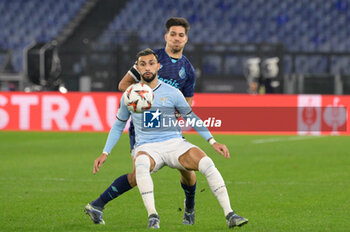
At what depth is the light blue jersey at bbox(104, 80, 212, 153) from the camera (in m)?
6.38

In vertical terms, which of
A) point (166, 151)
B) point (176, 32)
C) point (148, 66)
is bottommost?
point (166, 151)

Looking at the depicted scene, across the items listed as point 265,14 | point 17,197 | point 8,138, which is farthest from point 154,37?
point 17,197

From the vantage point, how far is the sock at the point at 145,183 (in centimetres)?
607

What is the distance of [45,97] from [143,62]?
561 inches

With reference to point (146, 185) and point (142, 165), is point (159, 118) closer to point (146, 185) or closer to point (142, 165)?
point (142, 165)

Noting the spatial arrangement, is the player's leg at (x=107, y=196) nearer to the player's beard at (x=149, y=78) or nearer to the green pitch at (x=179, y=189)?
the green pitch at (x=179, y=189)

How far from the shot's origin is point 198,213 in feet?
24.7

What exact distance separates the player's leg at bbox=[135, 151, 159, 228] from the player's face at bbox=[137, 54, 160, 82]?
2.27 ft

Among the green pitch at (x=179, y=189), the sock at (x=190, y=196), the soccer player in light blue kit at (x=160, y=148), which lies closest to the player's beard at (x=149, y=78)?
the soccer player in light blue kit at (x=160, y=148)

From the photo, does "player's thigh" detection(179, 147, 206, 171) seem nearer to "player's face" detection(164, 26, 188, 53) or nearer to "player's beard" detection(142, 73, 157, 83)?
"player's beard" detection(142, 73, 157, 83)

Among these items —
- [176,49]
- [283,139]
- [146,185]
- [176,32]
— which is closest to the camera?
[146,185]

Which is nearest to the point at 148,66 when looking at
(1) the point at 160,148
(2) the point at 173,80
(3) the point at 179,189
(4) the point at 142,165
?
(1) the point at 160,148

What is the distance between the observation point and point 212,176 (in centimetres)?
612

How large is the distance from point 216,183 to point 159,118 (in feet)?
2.54
